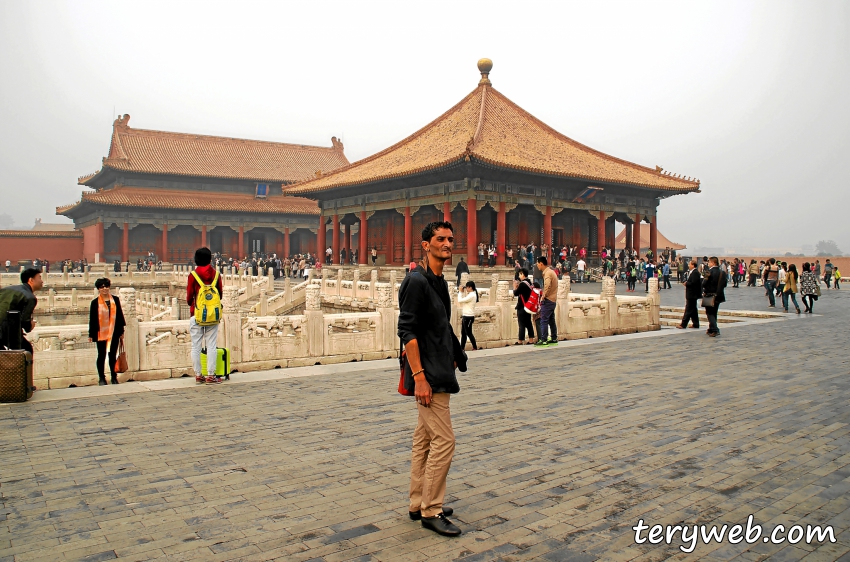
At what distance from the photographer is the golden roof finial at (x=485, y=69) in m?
30.4

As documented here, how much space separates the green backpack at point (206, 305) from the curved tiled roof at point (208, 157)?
130 ft

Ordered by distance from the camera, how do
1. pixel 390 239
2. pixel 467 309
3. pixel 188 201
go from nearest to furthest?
pixel 467 309 < pixel 390 239 < pixel 188 201

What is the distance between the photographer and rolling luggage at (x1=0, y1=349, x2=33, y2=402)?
6594 millimetres

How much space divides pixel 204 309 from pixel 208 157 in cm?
4340

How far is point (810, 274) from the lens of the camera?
58.8 feet

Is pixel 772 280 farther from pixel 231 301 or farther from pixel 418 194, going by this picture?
pixel 231 301

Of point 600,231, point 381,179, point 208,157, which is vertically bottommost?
point 600,231

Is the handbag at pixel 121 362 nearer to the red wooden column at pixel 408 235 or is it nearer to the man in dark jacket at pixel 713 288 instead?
the man in dark jacket at pixel 713 288

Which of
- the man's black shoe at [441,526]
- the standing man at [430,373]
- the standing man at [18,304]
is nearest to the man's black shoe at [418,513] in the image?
the standing man at [430,373]

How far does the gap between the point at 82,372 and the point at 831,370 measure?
9799 mm

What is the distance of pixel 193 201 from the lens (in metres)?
44.4

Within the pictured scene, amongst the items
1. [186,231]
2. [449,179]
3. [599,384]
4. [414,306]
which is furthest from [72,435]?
[186,231]

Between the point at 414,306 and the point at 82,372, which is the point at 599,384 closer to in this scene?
the point at 414,306

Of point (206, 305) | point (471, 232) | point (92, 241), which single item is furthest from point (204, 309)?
point (92, 241)
